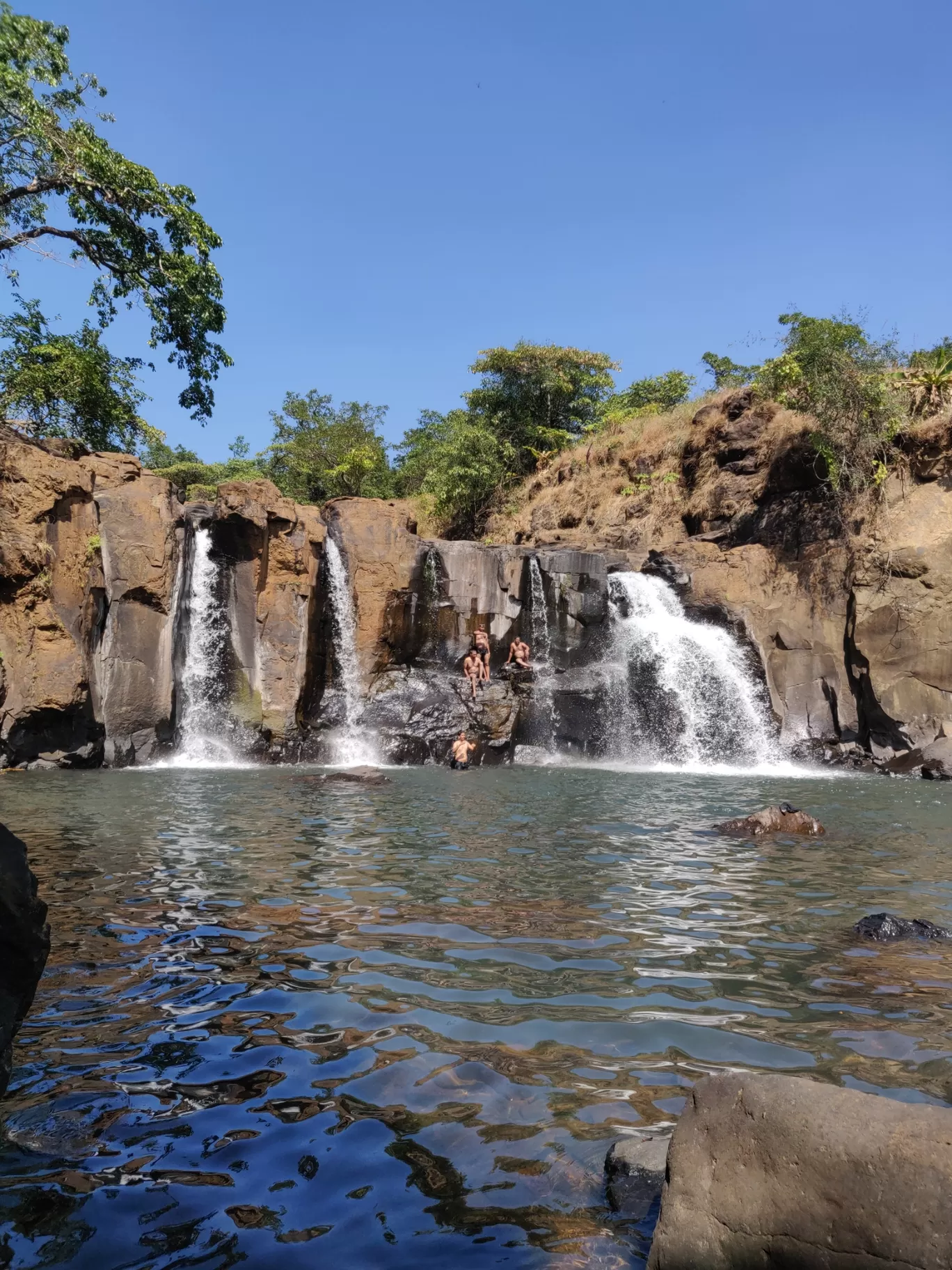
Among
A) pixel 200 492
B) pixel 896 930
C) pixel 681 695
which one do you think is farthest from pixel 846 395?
pixel 200 492

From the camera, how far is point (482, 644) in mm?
23453

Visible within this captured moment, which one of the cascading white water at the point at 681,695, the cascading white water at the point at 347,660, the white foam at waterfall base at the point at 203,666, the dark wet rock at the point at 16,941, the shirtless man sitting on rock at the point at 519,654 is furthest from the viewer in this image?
the shirtless man sitting on rock at the point at 519,654

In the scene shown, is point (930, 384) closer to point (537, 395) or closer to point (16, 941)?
point (537, 395)

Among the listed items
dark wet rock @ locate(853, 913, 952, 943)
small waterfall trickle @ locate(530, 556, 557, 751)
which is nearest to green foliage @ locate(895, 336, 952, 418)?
small waterfall trickle @ locate(530, 556, 557, 751)

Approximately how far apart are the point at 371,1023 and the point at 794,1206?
242 centimetres

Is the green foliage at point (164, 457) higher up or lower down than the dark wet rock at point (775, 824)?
higher up

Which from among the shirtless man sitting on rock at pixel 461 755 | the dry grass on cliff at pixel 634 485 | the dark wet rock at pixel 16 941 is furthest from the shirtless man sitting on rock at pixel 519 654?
the dark wet rock at pixel 16 941

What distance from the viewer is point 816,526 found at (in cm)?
2517

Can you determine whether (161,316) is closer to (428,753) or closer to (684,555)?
(428,753)

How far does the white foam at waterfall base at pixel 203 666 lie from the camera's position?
819 inches

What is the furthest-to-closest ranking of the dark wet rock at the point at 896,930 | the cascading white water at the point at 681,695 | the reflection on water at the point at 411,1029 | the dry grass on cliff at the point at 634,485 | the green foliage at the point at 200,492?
the green foliage at the point at 200,492
the dry grass on cliff at the point at 634,485
the cascading white water at the point at 681,695
the dark wet rock at the point at 896,930
the reflection on water at the point at 411,1029

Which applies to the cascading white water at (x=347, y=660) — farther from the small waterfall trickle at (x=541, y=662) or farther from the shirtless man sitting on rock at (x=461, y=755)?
the small waterfall trickle at (x=541, y=662)

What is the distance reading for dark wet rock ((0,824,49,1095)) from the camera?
128 inches

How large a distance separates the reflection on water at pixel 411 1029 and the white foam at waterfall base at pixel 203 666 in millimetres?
A: 11804
